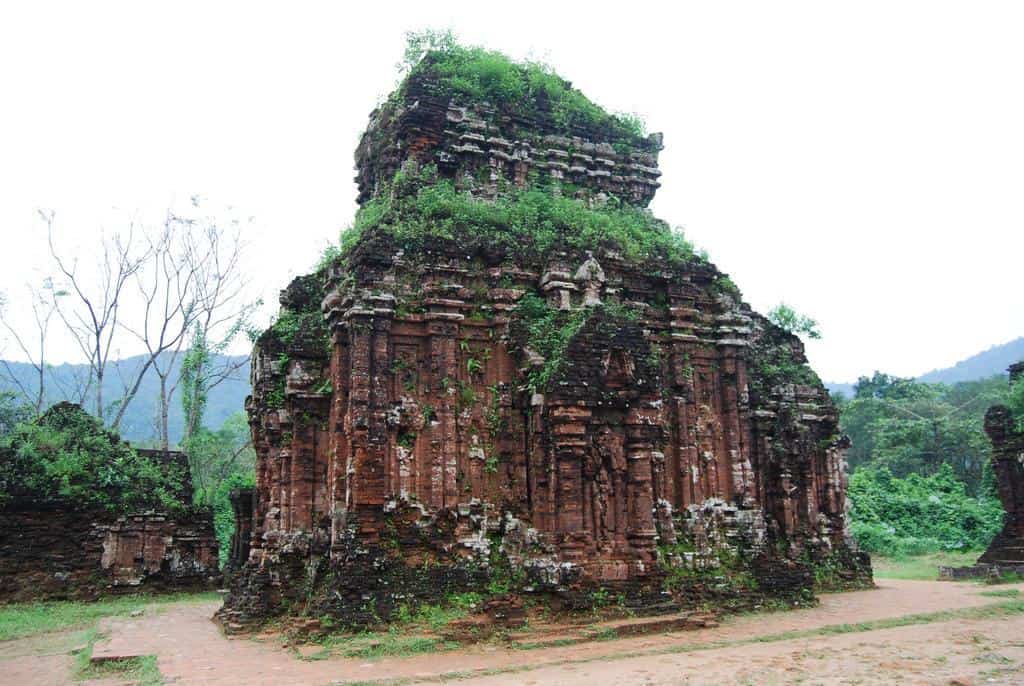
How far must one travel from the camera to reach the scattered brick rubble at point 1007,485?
20.8 meters

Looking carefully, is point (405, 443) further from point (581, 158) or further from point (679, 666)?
point (581, 158)

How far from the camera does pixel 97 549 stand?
19.2 m

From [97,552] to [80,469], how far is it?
200 cm

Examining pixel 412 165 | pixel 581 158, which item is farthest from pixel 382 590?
pixel 581 158

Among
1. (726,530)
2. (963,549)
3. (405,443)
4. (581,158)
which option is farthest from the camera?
(963,549)

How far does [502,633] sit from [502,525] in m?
1.74

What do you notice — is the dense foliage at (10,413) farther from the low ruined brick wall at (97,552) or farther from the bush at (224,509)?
the low ruined brick wall at (97,552)

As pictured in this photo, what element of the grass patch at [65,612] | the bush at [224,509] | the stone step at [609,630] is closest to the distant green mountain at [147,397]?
the bush at [224,509]

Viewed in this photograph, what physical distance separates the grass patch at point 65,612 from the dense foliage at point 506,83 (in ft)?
39.0

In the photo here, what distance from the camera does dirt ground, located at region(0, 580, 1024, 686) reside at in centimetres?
880

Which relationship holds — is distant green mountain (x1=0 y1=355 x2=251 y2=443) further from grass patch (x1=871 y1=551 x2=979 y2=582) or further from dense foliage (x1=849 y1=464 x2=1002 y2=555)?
grass patch (x1=871 y1=551 x2=979 y2=582)

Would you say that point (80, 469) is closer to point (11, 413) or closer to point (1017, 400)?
point (11, 413)

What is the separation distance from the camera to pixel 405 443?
470 inches

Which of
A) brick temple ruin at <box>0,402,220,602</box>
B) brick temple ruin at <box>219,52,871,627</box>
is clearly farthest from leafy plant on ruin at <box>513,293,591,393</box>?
brick temple ruin at <box>0,402,220,602</box>
